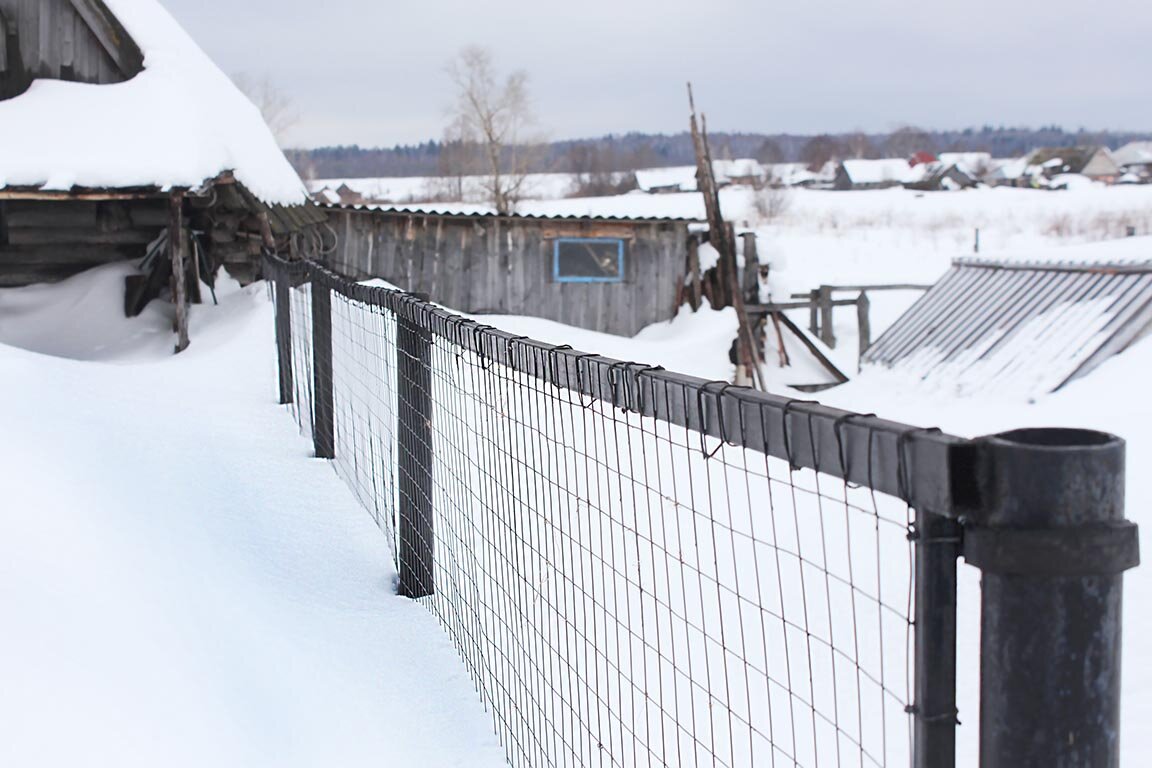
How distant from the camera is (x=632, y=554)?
6.90 m

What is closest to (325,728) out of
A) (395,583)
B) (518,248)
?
(395,583)

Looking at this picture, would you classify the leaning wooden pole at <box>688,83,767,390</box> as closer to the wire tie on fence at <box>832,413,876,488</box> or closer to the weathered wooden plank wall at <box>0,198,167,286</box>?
the weathered wooden plank wall at <box>0,198,167,286</box>

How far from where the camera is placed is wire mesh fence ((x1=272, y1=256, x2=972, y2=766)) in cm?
214

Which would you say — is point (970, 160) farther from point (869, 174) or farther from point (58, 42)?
point (58, 42)

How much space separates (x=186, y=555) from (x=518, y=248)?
17.2 m

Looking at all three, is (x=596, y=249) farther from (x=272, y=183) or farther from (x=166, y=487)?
(x=166, y=487)

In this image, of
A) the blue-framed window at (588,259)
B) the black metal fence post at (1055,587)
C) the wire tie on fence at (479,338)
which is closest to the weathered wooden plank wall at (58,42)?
the blue-framed window at (588,259)

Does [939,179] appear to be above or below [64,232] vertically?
above

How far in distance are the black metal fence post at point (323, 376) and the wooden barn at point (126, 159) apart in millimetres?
7533

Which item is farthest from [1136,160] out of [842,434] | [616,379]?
[842,434]

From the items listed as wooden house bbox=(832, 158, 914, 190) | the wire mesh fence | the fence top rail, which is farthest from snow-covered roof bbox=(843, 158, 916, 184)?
the fence top rail

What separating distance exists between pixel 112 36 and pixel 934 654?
17.0 m

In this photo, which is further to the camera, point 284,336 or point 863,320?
point 863,320

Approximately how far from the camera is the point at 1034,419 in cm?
1444
